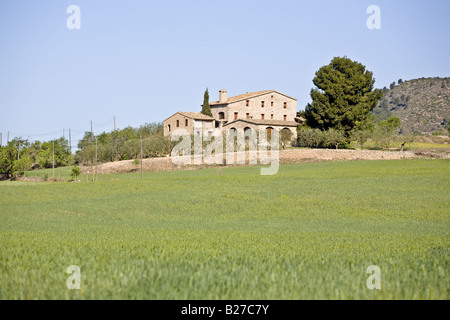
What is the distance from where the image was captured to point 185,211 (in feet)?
90.5

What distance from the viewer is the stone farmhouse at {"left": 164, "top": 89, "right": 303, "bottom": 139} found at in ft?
257

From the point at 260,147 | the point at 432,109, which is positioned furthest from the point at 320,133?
the point at 432,109

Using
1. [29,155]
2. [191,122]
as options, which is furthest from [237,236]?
[29,155]

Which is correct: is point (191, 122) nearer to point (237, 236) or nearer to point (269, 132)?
point (269, 132)

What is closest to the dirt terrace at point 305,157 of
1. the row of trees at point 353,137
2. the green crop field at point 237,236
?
the row of trees at point 353,137

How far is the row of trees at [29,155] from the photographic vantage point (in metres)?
64.2

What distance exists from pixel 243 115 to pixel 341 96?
64.3 ft

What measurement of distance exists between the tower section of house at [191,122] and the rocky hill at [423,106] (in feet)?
278

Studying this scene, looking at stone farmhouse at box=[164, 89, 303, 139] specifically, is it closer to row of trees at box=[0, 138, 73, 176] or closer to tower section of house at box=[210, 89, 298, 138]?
tower section of house at box=[210, 89, 298, 138]

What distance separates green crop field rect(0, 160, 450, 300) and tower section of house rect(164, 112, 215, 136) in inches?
1039

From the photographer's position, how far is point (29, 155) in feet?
262

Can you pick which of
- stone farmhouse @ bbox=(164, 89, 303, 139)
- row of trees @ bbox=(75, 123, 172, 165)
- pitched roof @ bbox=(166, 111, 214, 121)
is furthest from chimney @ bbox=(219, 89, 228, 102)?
row of trees @ bbox=(75, 123, 172, 165)

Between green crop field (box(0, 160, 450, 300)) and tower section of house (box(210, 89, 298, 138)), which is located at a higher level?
tower section of house (box(210, 89, 298, 138))
